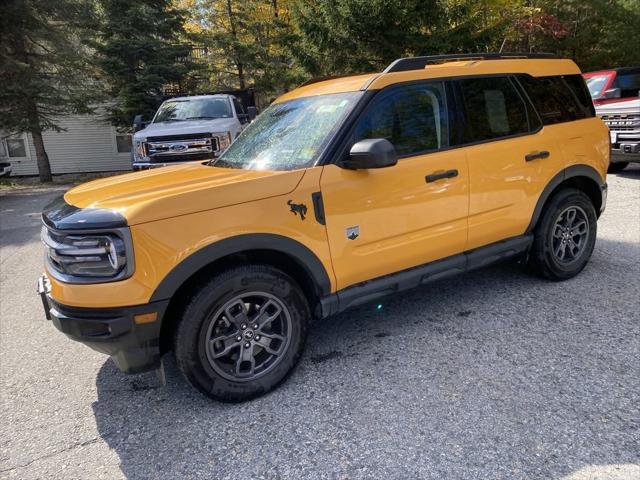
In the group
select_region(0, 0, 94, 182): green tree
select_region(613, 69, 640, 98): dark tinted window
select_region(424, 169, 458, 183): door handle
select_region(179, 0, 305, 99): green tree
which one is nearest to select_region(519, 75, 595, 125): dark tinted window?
select_region(424, 169, 458, 183): door handle

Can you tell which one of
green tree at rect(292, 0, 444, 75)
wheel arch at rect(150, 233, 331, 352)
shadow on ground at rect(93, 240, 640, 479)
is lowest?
shadow on ground at rect(93, 240, 640, 479)

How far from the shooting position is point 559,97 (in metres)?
4.24

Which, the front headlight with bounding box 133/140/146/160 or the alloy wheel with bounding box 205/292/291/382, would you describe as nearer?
the alloy wheel with bounding box 205/292/291/382

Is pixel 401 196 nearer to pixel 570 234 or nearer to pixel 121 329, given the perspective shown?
pixel 121 329

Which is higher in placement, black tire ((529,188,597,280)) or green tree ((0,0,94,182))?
green tree ((0,0,94,182))

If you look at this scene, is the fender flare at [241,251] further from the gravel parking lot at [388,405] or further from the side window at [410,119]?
the side window at [410,119]

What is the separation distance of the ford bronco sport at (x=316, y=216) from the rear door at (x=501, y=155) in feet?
0.05

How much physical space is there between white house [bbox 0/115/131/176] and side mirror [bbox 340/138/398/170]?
59.7 ft

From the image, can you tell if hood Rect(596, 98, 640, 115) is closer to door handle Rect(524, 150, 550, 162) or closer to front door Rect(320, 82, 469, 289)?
door handle Rect(524, 150, 550, 162)

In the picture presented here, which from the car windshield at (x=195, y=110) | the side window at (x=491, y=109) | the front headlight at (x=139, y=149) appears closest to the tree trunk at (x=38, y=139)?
the car windshield at (x=195, y=110)

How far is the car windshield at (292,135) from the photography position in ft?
10.3

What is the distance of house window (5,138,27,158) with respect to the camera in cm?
1858

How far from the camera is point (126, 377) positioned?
3.29 m

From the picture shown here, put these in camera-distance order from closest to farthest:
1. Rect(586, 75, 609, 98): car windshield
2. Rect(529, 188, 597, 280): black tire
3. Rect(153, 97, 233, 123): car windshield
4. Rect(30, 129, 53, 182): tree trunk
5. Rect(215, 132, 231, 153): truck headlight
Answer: Rect(529, 188, 597, 280): black tire → Rect(215, 132, 231, 153): truck headlight → Rect(153, 97, 233, 123): car windshield → Rect(586, 75, 609, 98): car windshield → Rect(30, 129, 53, 182): tree trunk
